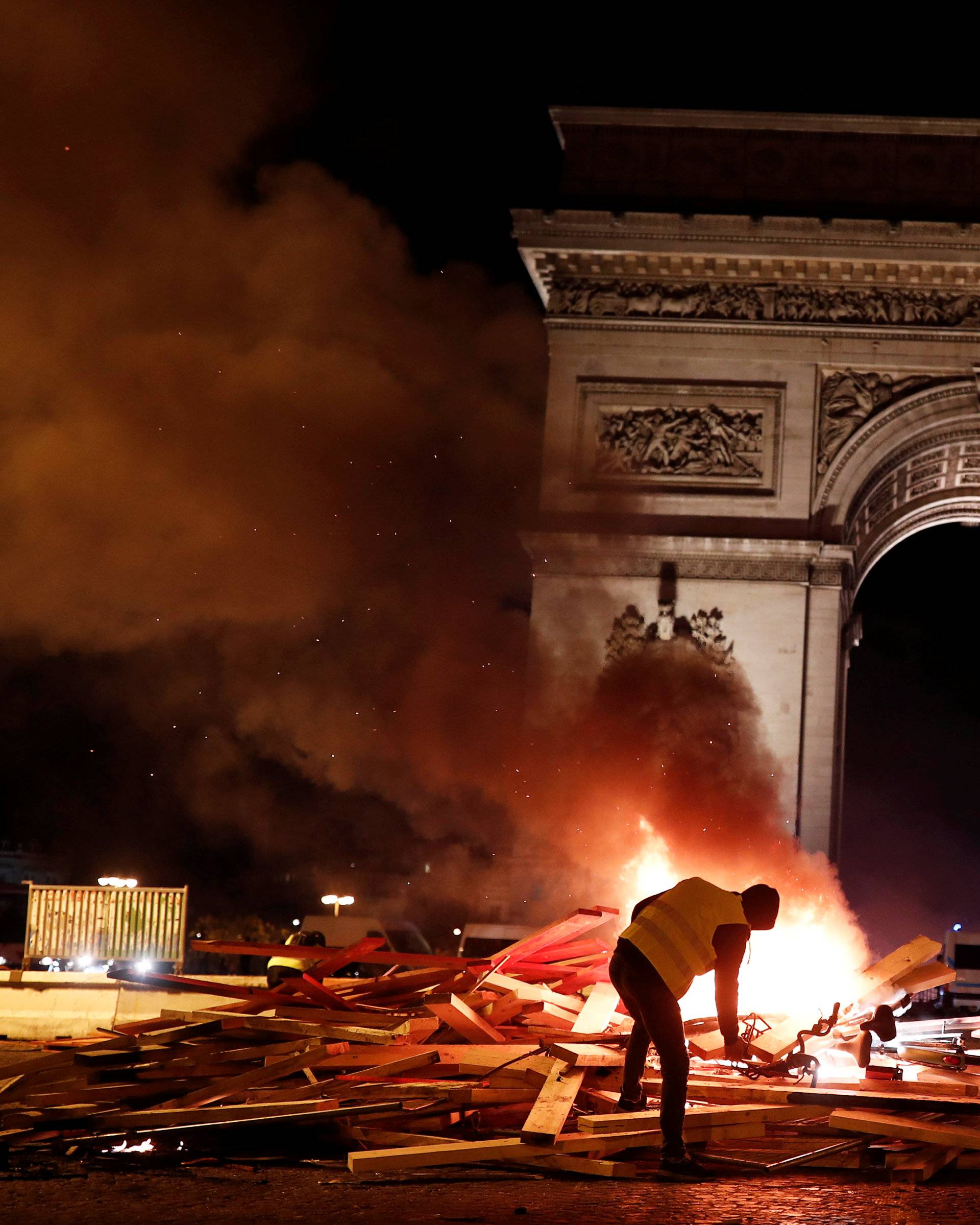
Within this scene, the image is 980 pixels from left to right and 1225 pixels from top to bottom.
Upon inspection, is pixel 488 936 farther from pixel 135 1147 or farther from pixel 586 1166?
pixel 586 1166

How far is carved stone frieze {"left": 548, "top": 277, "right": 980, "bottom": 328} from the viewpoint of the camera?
19422 millimetres

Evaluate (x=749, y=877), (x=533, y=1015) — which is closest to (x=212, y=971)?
(x=749, y=877)

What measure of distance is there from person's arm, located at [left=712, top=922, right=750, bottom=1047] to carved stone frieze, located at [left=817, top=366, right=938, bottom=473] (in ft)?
44.4

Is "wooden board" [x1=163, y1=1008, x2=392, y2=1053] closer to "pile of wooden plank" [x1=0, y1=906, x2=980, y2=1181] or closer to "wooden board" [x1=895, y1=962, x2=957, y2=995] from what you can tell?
"pile of wooden plank" [x1=0, y1=906, x2=980, y2=1181]

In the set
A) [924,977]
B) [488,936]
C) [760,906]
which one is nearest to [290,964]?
[924,977]

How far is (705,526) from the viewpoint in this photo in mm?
18891

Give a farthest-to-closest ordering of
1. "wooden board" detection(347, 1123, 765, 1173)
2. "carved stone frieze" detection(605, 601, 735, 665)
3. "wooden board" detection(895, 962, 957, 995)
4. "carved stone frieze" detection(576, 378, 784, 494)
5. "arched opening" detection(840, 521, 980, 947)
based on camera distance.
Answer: "arched opening" detection(840, 521, 980, 947) → "carved stone frieze" detection(576, 378, 784, 494) → "carved stone frieze" detection(605, 601, 735, 665) → "wooden board" detection(895, 962, 957, 995) → "wooden board" detection(347, 1123, 765, 1173)

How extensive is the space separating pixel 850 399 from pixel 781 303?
138 centimetres

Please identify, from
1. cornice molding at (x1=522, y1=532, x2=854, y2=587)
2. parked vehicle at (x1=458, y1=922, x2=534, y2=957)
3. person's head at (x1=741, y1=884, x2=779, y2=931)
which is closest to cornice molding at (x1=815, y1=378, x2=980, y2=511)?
cornice molding at (x1=522, y1=532, x2=854, y2=587)

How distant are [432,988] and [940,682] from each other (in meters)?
23.8

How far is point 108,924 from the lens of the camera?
43.9 ft

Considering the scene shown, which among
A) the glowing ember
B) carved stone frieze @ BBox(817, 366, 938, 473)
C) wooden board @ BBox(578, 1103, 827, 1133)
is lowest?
the glowing ember

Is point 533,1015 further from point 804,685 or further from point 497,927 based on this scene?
point 804,685

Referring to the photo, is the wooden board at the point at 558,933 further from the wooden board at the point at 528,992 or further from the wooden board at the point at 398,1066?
the wooden board at the point at 398,1066
